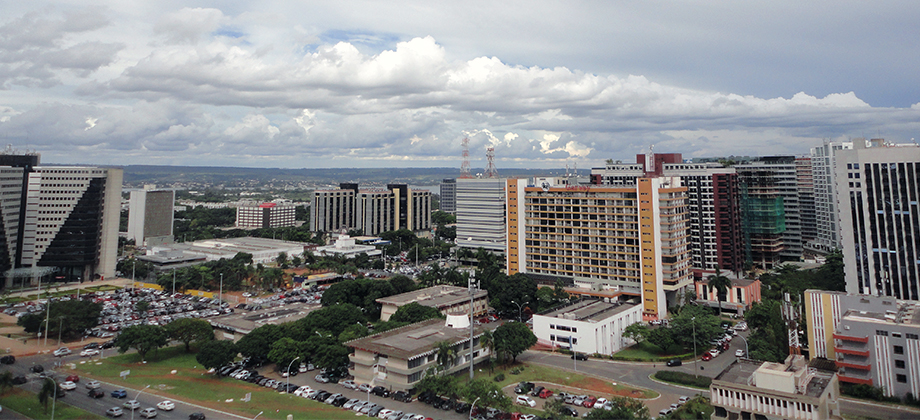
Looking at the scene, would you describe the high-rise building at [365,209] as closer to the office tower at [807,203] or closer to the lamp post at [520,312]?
the lamp post at [520,312]

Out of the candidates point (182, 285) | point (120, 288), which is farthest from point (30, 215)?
point (182, 285)

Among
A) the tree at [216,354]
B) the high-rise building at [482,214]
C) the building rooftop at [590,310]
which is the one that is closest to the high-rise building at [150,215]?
the high-rise building at [482,214]

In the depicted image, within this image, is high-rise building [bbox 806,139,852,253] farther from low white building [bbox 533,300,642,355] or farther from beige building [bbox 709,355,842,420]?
beige building [bbox 709,355,842,420]

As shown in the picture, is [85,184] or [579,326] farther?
[85,184]

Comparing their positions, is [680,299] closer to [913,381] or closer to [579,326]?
[579,326]

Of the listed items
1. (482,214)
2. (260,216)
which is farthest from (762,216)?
(260,216)
